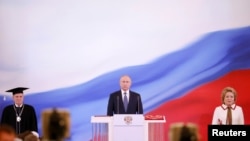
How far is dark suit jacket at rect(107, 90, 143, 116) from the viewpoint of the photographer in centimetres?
982

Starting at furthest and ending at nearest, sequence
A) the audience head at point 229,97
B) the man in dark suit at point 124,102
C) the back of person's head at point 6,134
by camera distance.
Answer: the man in dark suit at point 124,102, the audience head at point 229,97, the back of person's head at point 6,134

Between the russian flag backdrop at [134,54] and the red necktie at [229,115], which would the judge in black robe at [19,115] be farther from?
the red necktie at [229,115]

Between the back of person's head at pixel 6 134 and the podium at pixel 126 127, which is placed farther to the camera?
the podium at pixel 126 127

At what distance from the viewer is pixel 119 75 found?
11.1 m

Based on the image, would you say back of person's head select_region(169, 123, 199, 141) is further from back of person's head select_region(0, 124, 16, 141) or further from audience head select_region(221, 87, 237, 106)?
audience head select_region(221, 87, 237, 106)

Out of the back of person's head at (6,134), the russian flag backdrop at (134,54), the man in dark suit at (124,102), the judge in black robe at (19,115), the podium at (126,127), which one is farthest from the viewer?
the russian flag backdrop at (134,54)

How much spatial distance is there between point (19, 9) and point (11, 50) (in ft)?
2.96

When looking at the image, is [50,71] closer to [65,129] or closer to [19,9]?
[19,9]

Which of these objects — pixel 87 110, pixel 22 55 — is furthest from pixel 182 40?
pixel 22 55

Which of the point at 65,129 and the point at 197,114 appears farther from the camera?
the point at 197,114

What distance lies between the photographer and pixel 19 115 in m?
10.3

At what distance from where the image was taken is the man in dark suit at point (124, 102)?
981 cm

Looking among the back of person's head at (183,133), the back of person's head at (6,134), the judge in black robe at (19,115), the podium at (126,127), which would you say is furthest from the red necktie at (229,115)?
the back of person's head at (183,133)

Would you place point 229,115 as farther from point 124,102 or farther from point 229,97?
point 124,102
